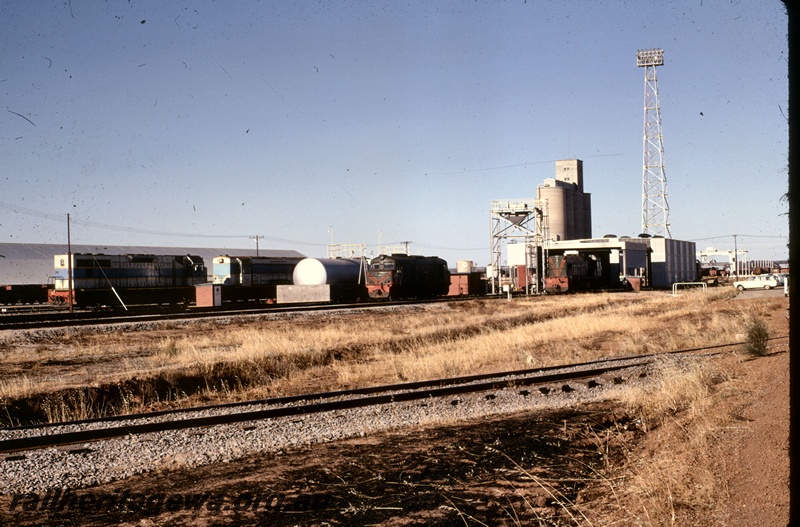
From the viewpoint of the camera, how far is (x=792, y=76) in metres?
2.31

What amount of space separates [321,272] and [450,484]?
42.9 meters

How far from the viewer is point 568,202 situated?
114 m

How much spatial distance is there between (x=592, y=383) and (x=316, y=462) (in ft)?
23.1

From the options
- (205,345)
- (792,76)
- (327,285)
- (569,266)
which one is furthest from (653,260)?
(792,76)

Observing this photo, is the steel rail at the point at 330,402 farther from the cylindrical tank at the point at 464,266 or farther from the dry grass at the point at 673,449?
the cylindrical tank at the point at 464,266

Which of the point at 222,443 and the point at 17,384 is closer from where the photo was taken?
the point at 222,443

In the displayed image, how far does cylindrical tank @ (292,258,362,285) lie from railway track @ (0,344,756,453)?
3422 cm

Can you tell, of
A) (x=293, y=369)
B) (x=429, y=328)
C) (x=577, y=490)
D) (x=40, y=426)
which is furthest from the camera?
(x=429, y=328)

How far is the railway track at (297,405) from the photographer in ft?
32.4

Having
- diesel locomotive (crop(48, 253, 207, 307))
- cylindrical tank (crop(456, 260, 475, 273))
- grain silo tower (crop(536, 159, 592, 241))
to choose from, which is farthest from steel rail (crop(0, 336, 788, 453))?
grain silo tower (crop(536, 159, 592, 241))

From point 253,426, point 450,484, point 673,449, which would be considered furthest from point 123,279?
point 673,449

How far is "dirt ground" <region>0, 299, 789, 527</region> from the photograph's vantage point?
6.08 metres

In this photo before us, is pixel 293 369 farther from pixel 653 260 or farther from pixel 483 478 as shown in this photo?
pixel 653 260

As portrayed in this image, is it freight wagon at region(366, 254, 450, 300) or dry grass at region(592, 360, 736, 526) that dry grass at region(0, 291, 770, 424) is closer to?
dry grass at region(592, 360, 736, 526)
